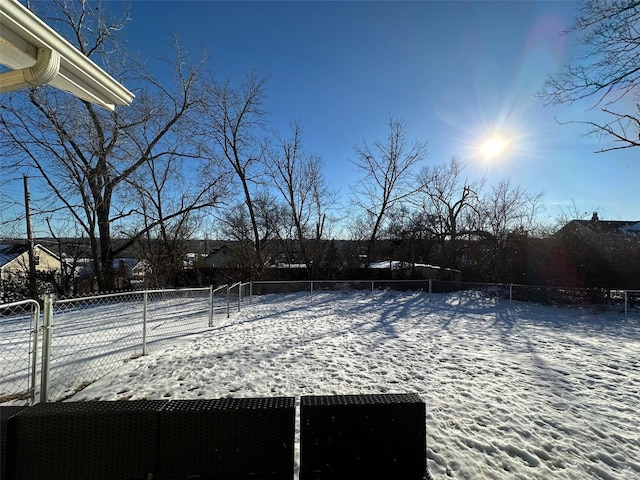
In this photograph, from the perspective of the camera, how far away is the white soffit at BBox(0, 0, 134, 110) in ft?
6.86

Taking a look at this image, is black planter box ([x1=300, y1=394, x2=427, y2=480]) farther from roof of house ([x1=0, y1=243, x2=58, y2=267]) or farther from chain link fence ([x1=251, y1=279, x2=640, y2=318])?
roof of house ([x1=0, y1=243, x2=58, y2=267])

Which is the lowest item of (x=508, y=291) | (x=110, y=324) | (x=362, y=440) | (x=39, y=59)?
(x=110, y=324)

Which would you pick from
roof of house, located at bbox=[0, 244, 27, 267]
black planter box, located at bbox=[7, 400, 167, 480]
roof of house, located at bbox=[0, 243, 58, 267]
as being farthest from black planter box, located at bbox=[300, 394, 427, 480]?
roof of house, located at bbox=[0, 244, 27, 267]

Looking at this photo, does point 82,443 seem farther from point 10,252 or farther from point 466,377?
point 10,252

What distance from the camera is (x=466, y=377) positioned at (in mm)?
4738

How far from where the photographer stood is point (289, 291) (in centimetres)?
1605

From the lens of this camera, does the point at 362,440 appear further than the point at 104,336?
No

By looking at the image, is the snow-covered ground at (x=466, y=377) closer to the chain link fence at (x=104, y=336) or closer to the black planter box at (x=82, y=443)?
the chain link fence at (x=104, y=336)

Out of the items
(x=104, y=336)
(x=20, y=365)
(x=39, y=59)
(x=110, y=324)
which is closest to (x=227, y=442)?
(x=39, y=59)

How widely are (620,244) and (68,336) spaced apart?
61.1ft

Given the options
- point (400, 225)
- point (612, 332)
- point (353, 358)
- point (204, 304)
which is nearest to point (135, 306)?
point (204, 304)

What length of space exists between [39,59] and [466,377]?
577 centimetres

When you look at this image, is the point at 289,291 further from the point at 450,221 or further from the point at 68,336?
the point at 450,221

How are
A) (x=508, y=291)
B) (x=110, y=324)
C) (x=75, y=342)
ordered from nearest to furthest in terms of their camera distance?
(x=75, y=342)
(x=110, y=324)
(x=508, y=291)
